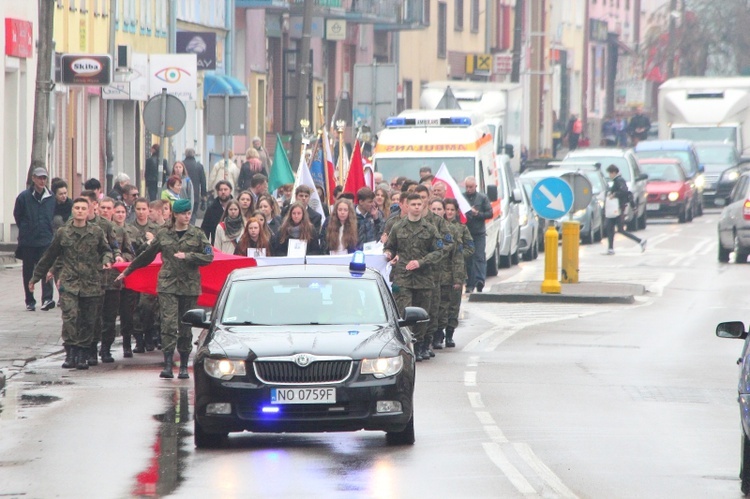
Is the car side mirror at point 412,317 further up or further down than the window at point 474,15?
further down

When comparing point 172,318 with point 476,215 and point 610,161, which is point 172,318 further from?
point 610,161

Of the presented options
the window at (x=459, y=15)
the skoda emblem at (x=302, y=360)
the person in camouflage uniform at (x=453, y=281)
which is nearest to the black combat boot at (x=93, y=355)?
the person in camouflage uniform at (x=453, y=281)

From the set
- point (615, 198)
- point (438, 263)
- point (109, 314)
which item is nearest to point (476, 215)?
point (438, 263)

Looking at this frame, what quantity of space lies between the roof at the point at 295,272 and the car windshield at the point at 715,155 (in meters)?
42.9

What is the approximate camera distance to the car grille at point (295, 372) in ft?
39.6

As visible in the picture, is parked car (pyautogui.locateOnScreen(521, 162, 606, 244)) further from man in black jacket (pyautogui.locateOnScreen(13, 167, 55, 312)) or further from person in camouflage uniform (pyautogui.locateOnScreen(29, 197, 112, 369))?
person in camouflage uniform (pyautogui.locateOnScreen(29, 197, 112, 369))

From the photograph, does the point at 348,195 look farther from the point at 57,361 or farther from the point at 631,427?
the point at 631,427

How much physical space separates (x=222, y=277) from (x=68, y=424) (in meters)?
5.35

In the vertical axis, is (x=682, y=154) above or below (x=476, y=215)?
above

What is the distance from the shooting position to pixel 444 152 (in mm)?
30328

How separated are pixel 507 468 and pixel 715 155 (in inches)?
1772

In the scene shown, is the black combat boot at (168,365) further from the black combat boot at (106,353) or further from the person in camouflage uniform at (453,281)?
the person in camouflage uniform at (453,281)

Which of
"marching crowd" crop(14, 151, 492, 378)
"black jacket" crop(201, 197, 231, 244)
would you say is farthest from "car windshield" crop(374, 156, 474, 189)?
"black jacket" crop(201, 197, 231, 244)

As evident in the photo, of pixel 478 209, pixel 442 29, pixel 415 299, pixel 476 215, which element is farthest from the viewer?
pixel 442 29
